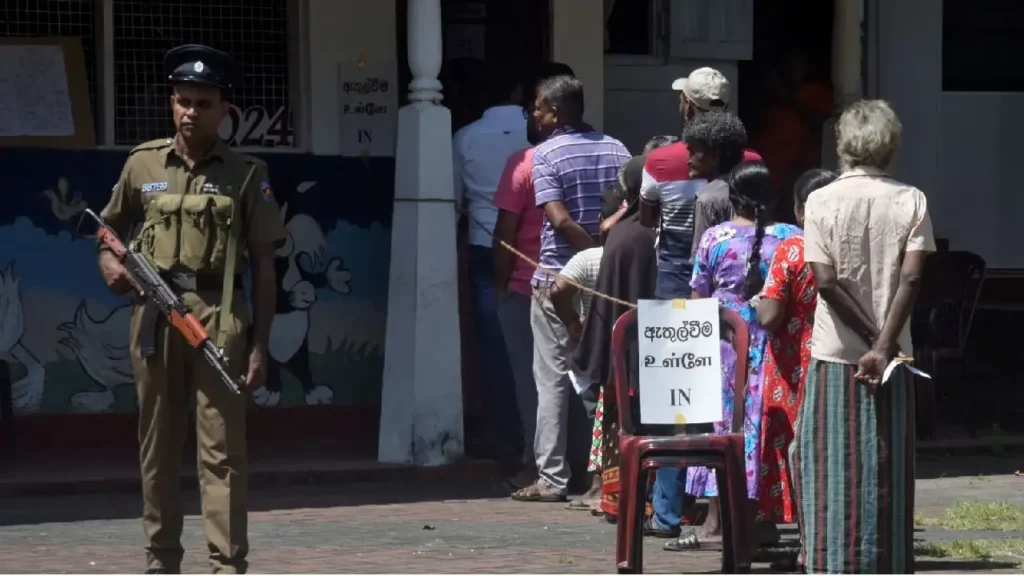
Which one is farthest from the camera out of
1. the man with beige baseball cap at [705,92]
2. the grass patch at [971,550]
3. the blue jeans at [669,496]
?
the man with beige baseball cap at [705,92]

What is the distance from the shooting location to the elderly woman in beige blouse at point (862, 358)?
6500 mm

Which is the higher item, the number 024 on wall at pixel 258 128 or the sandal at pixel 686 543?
the number 024 on wall at pixel 258 128

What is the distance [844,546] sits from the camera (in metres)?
6.66

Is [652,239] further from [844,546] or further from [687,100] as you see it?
[844,546]

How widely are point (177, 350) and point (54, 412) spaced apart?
4.54m

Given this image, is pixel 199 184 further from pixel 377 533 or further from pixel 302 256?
pixel 302 256

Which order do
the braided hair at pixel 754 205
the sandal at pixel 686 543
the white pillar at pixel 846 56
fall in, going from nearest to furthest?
the braided hair at pixel 754 205, the sandal at pixel 686 543, the white pillar at pixel 846 56

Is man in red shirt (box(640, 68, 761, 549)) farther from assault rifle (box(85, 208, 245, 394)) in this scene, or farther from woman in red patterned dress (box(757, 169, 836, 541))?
assault rifle (box(85, 208, 245, 394))

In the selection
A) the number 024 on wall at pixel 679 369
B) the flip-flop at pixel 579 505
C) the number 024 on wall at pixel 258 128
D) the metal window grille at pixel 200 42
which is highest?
the metal window grille at pixel 200 42

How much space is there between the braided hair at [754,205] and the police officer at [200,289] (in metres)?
1.97

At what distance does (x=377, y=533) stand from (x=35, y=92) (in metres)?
3.84

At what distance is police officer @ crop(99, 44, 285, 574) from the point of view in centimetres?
655

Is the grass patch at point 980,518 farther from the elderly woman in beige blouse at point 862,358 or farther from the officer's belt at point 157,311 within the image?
the officer's belt at point 157,311

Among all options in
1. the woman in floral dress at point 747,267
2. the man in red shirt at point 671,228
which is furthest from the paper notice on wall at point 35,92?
the woman in floral dress at point 747,267
